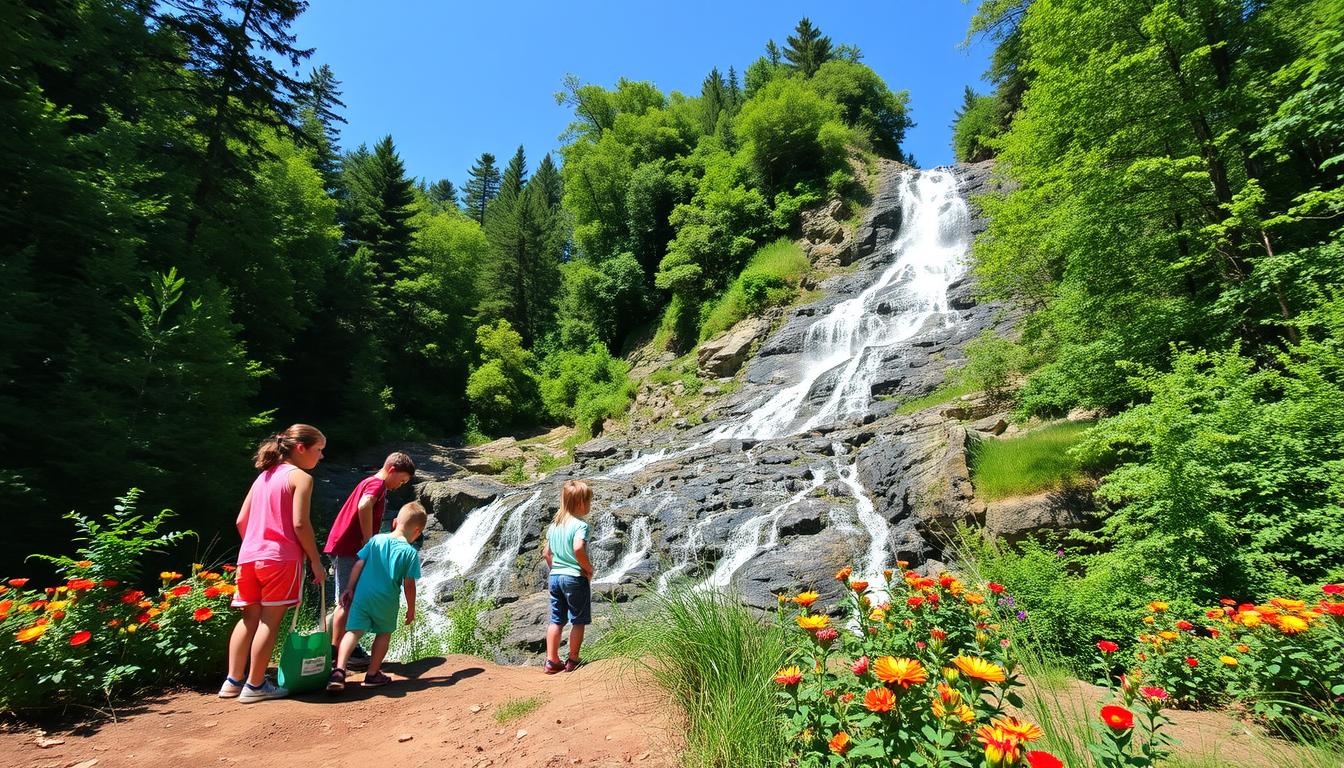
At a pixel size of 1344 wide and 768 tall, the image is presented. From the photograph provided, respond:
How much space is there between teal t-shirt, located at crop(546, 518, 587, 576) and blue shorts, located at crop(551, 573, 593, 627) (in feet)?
0.14

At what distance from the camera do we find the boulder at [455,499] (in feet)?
44.5

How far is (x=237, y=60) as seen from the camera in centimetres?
1321

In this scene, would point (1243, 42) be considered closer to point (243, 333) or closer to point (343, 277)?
point (243, 333)

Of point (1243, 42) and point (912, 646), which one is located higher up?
point (1243, 42)

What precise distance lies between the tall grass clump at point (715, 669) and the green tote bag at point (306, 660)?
1.90 metres

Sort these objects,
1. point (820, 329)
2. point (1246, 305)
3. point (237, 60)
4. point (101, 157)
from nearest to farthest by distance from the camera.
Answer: point (1246, 305) < point (101, 157) < point (237, 60) < point (820, 329)

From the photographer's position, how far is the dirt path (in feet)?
8.27

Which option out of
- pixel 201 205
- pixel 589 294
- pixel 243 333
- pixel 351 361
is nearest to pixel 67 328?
pixel 201 205

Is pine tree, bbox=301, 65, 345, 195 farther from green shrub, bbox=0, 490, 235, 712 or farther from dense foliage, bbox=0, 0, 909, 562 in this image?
green shrub, bbox=0, 490, 235, 712

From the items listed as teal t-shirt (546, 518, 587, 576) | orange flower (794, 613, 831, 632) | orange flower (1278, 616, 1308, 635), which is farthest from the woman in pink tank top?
orange flower (1278, 616, 1308, 635)

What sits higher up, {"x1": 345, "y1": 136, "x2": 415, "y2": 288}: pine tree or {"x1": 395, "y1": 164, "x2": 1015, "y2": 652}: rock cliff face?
{"x1": 345, "y1": 136, "x2": 415, "y2": 288}: pine tree

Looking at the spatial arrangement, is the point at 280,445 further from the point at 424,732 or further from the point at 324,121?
the point at 324,121

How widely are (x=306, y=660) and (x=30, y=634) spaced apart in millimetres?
1245

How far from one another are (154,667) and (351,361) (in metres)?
21.3
